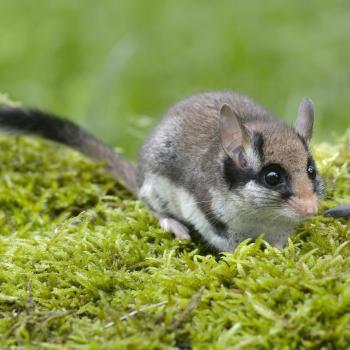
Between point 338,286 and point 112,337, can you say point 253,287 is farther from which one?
point 112,337

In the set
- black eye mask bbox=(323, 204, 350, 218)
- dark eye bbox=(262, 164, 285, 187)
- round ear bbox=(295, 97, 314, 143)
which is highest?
round ear bbox=(295, 97, 314, 143)

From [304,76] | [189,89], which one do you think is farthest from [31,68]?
[304,76]

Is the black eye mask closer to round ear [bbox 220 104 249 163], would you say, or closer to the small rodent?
the small rodent

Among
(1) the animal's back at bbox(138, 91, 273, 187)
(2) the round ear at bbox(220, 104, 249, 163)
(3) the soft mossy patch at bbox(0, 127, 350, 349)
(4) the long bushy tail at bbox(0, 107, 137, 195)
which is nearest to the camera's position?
(3) the soft mossy patch at bbox(0, 127, 350, 349)

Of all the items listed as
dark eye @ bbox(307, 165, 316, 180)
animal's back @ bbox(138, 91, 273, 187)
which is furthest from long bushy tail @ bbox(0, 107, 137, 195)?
dark eye @ bbox(307, 165, 316, 180)

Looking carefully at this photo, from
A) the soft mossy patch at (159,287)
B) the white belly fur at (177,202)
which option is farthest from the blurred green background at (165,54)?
the soft mossy patch at (159,287)

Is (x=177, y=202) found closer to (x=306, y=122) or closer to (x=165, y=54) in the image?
(x=306, y=122)
